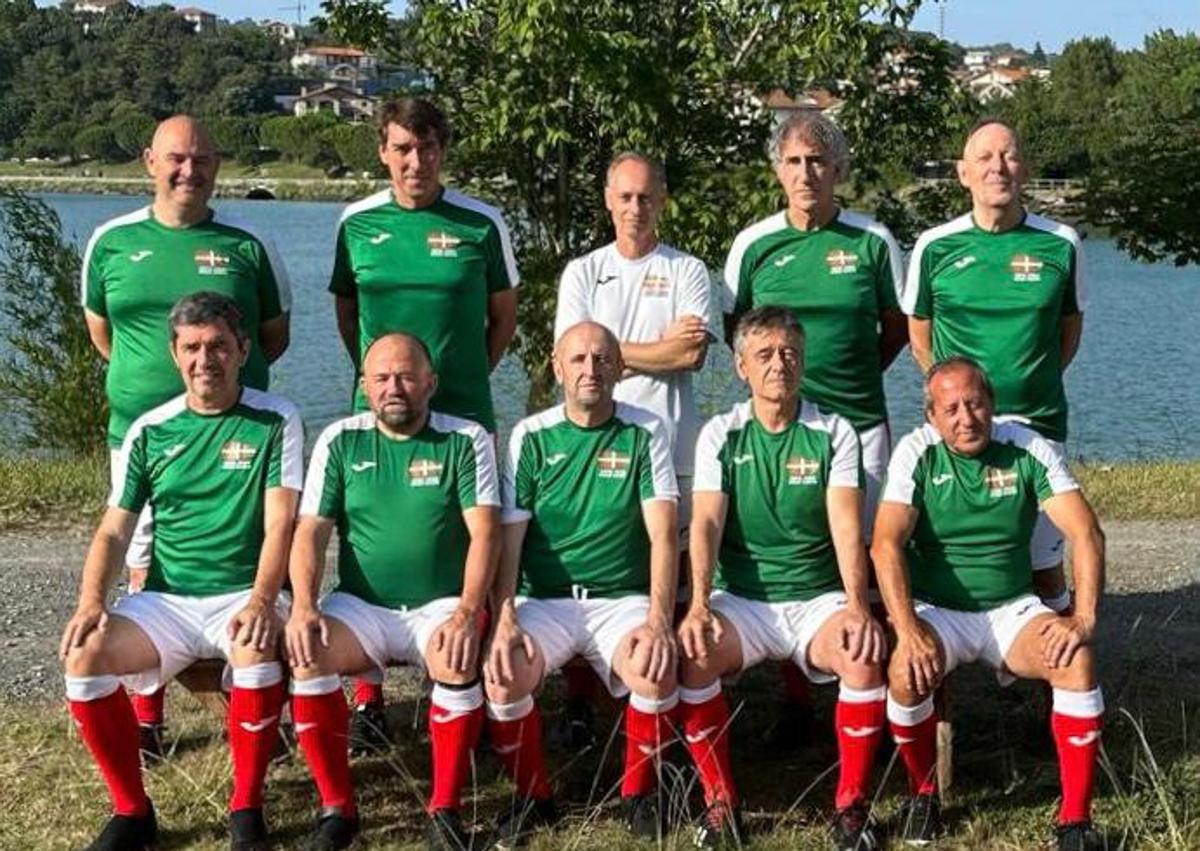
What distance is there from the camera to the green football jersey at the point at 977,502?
5066mm

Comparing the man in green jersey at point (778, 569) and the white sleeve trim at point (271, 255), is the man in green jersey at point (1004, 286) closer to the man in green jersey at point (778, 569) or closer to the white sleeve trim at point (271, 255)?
the man in green jersey at point (778, 569)

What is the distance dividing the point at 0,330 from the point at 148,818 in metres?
8.29

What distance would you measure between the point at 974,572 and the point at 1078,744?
2.07ft

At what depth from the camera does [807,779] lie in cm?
561

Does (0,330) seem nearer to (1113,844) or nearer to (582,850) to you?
(582,850)

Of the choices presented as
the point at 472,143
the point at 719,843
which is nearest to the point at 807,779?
the point at 719,843

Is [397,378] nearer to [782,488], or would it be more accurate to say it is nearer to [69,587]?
[782,488]

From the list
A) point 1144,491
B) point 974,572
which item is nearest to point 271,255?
point 974,572

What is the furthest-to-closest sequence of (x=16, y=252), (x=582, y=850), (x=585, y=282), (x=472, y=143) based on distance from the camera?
1. (x=16, y=252)
2. (x=472, y=143)
3. (x=585, y=282)
4. (x=582, y=850)

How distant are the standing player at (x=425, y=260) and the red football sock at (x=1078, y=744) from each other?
6.99 ft

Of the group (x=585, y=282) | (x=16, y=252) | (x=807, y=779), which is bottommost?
(x=807, y=779)

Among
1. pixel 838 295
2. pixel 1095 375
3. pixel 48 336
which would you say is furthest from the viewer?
pixel 1095 375

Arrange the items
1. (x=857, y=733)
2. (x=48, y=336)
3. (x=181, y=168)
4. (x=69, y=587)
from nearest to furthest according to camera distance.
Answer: (x=857, y=733), (x=181, y=168), (x=69, y=587), (x=48, y=336)

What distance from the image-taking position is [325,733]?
4.80 meters
